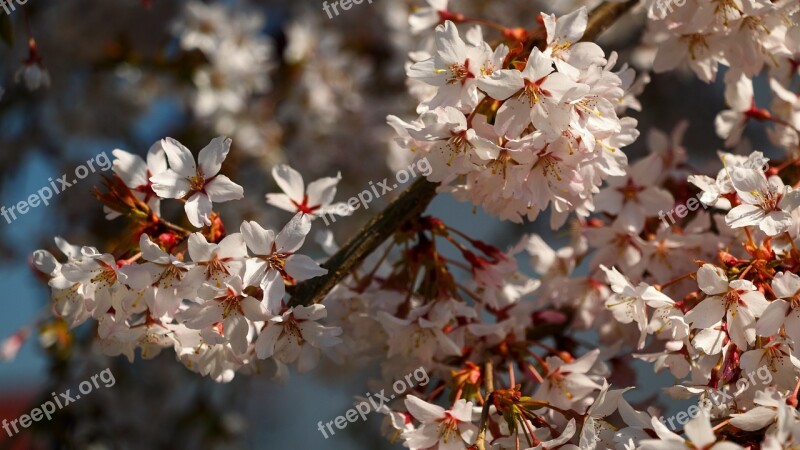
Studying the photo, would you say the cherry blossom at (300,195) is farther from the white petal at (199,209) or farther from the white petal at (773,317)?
the white petal at (773,317)

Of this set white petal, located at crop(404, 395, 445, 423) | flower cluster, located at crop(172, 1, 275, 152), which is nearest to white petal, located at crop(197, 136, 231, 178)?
white petal, located at crop(404, 395, 445, 423)

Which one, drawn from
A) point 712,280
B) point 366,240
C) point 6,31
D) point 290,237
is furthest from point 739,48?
point 6,31

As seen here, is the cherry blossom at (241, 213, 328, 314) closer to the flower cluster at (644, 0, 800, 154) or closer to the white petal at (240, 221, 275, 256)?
the white petal at (240, 221, 275, 256)

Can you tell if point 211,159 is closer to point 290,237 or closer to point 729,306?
point 290,237

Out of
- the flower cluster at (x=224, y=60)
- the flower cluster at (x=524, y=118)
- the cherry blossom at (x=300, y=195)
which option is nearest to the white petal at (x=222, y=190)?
the cherry blossom at (x=300, y=195)

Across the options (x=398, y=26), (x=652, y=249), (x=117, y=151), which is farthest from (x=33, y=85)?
(x=398, y=26)

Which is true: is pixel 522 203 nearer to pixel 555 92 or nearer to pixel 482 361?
pixel 555 92
